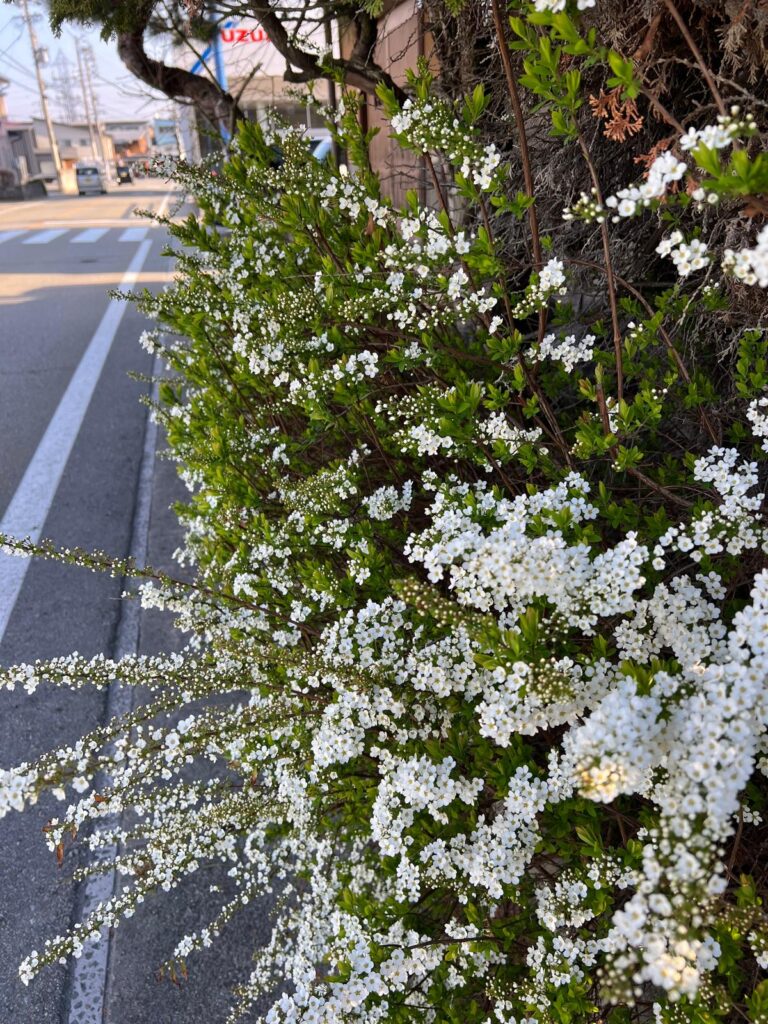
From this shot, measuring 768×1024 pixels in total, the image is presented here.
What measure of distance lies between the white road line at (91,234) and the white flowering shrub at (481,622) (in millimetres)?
18912

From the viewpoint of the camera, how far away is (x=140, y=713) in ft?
7.01

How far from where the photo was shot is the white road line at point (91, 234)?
1942 centimetres

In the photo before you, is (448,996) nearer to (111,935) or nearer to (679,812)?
(679,812)

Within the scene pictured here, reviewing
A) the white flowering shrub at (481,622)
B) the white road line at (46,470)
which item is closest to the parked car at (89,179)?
the white road line at (46,470)

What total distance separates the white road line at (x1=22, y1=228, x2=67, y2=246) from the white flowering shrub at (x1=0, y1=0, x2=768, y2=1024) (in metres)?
18.7

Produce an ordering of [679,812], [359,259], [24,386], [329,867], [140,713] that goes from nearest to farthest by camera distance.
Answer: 1. [679,812]
2. [140,713]
3. [359,259]
4. [329,867]
5. [24,386]

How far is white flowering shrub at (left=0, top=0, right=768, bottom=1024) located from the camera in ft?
4.14

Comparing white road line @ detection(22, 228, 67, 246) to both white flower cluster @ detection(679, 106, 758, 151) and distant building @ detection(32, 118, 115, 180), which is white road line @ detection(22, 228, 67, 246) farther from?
distant building @ detection(32, 118, 115, 180)

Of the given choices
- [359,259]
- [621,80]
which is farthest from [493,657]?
[359,259]

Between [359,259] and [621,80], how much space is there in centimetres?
109

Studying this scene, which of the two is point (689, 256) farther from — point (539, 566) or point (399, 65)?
point (399, 65)

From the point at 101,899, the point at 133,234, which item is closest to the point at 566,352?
the point at 101,899

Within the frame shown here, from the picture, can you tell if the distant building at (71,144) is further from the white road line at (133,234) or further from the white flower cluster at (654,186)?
the white flower cluster at (654,186)

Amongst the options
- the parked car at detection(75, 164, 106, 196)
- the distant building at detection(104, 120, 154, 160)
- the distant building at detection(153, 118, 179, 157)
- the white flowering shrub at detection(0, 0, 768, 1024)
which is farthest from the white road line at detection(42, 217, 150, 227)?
the distant building at detection(104, 120, 154, 160)
